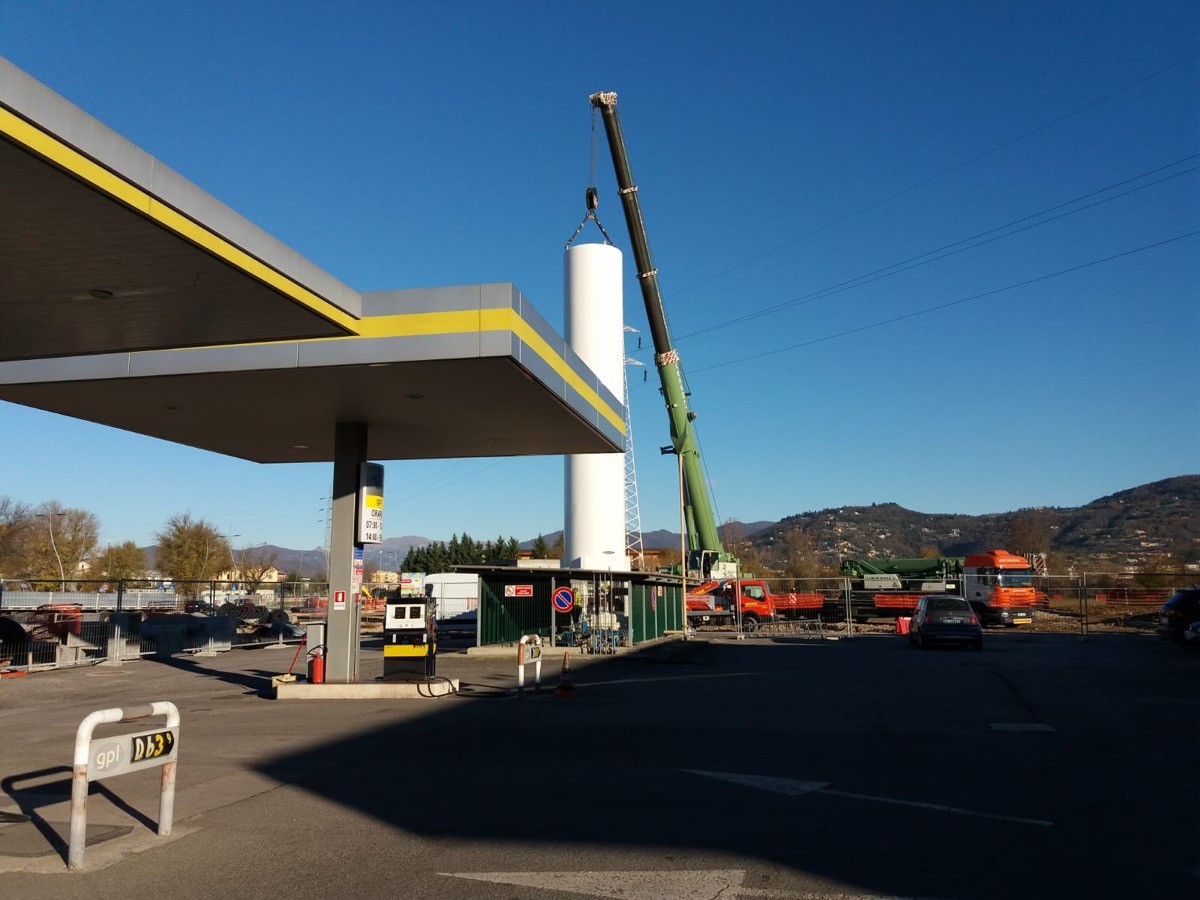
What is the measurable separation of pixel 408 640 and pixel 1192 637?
2085cm

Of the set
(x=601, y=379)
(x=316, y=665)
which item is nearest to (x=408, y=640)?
(x=316, y=665)

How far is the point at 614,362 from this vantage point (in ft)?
123

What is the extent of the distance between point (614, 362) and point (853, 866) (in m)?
31.7

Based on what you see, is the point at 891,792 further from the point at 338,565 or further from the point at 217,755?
the point at 338,565

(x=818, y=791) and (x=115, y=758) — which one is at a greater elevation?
(x=115, y=758)

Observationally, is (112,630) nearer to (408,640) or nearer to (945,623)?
(408,640)

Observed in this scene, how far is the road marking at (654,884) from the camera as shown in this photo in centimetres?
580

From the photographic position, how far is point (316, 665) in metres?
18.3

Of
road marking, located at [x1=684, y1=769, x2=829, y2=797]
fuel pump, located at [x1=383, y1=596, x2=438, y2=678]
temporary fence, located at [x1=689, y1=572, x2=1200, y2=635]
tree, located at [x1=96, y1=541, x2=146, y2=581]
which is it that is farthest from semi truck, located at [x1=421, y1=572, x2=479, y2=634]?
tree, located at [x1=96, y1=541, x2=146, y2=581]

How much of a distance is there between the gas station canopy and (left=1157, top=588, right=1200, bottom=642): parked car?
58.7 feet

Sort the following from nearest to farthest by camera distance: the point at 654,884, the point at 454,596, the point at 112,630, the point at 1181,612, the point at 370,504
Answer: the point at 654,884
the point at 370,504
the point at 112,630
the point at 1181,612
the point at 454,596

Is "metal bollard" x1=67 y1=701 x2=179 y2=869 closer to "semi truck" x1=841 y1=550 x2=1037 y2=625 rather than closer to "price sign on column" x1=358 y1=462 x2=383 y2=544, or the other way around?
"price sign on column" x1=358 y1=462 x2=383 y2=544

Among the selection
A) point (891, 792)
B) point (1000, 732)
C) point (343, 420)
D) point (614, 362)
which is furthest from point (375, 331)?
point (614, 362)

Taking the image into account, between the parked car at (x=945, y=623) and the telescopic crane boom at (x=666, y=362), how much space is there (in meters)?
14.7
